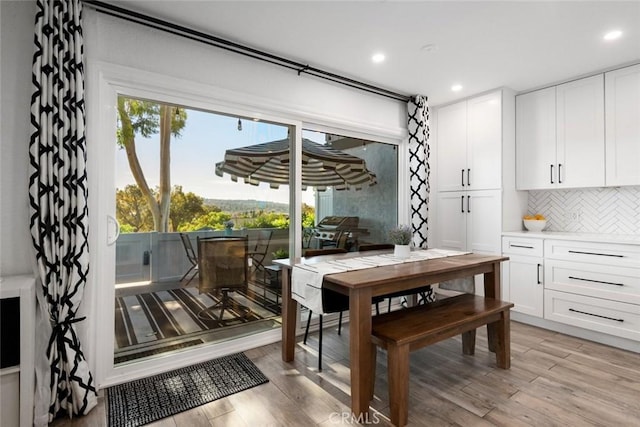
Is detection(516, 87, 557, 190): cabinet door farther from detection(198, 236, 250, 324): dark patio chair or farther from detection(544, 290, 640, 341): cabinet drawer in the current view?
detection(198, 236, 250, 324): dark patio chair

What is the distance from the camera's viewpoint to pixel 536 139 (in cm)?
369

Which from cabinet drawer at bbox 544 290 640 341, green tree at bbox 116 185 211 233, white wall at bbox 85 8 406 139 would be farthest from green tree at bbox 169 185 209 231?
cabinet drawer at bbox 544 290 640 341

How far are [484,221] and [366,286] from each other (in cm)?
262

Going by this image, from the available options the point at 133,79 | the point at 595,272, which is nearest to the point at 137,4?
the point at 133,79

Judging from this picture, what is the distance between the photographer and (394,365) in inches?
71.9

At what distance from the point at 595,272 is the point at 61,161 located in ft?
14.3

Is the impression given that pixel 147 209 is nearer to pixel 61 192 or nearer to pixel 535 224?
pixel 61 192

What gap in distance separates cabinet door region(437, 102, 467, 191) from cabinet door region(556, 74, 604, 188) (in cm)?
97

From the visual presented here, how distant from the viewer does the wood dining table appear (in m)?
1.86

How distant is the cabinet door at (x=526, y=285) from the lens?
3.37 meters

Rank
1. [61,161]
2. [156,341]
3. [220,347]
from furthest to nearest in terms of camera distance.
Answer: [220,347] → [156,341] → [61,161]

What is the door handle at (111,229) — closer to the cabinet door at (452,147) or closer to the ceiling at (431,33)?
Answer: the ceiling at (431,33)

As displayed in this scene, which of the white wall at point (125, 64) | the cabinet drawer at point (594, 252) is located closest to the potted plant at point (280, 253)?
the white wall at point (125, 64)

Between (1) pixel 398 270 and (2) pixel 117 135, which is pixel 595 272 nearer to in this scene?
(1) pixel 398 270
